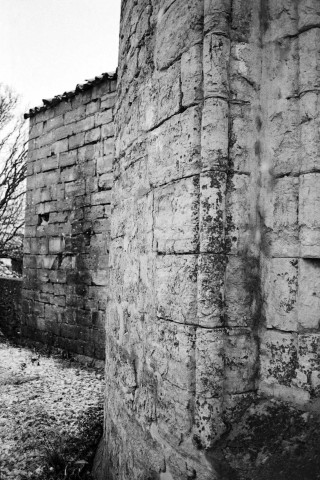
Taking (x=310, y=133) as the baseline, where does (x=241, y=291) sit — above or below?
below

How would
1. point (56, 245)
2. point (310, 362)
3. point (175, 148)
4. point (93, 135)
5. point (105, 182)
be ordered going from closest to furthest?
point (310, 362)
point (175, 148)
point (105, 182)
point (93, 135)
point (56, 245)

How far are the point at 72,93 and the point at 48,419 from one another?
4.19m

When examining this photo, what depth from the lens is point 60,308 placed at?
529cm

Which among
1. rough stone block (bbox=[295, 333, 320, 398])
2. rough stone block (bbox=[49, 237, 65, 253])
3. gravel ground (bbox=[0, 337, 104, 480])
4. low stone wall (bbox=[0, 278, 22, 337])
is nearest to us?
rough stone block (bbox=[295, 333, 320, 398])

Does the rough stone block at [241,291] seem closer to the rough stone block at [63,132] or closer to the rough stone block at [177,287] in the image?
the rough stone block at [177,287]

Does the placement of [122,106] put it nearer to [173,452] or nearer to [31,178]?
[173,452]

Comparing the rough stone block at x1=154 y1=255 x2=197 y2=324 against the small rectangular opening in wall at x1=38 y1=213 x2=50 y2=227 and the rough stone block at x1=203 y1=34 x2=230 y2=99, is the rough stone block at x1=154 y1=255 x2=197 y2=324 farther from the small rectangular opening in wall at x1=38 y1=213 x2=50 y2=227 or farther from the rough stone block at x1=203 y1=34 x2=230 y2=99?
the small rectangular opening in wall at x1=38 y1=213 x2=50 y2=227

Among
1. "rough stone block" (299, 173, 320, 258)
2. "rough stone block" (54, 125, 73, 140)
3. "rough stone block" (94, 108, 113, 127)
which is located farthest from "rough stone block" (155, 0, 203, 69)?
"rough stone block" (54, 125, 73, 140)

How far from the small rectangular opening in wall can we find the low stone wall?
48.6 inches

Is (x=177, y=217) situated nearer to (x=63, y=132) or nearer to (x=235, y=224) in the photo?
(x=235, y=224)

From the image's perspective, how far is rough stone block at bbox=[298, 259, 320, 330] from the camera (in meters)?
1.27

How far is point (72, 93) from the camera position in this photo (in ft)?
17.1

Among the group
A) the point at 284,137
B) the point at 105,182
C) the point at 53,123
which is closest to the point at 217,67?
the point at 284,137

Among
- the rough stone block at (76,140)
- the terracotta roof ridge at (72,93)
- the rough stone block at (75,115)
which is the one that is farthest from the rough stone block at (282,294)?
the rough stone block at (75,115)
